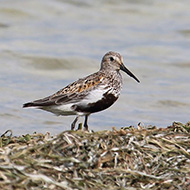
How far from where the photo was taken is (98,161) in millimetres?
4469

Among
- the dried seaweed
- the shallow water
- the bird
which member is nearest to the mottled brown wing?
the bird

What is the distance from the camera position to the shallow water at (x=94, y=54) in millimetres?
10453

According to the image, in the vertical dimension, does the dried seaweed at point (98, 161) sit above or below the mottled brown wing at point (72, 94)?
below

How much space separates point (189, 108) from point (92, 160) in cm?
701

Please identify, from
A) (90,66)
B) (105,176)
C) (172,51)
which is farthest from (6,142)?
(172,51)

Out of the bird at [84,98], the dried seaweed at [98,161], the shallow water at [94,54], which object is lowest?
the dried seaweed at [98,161]

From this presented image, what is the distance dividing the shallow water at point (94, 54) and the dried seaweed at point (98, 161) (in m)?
4.22

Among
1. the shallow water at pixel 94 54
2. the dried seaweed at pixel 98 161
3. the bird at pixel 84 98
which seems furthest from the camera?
the shallow water at pixel 94 54

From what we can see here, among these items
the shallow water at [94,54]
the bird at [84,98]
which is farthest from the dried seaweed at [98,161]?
the shallow water at [94,54]

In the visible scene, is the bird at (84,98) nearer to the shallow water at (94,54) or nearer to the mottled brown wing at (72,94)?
the mottled brown wing at (72,94)

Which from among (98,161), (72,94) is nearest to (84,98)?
(72,94)

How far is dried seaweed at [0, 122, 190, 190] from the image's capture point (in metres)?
4.16

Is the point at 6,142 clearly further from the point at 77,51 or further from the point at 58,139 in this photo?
the point at 77,51

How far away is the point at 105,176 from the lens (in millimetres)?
4371
